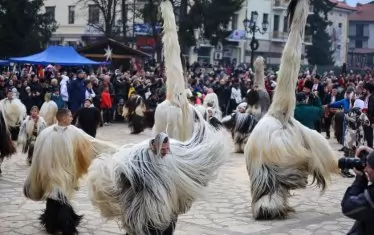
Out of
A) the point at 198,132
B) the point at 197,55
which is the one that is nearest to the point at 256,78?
the point at 198,132

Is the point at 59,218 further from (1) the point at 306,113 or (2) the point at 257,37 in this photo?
(2) the point at 257,37

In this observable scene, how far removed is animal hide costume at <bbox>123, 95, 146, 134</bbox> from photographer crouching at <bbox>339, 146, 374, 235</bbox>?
14.8 meters

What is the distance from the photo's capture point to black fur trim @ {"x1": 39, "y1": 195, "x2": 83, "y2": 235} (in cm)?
787

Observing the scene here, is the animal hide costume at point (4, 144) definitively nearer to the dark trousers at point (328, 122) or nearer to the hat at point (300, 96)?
the hat at point (300, 96)

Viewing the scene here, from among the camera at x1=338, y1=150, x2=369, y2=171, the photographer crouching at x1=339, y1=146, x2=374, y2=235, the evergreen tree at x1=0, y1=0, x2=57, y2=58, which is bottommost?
the photographer crouching at x1=339, y1=146, x2=374, y2=235

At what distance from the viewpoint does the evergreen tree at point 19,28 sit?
33156 millimetres

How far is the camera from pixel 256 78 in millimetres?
15016

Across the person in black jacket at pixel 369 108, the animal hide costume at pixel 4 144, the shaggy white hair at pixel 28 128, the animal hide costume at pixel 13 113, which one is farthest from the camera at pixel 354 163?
the animal hide costume at pixel 13 113

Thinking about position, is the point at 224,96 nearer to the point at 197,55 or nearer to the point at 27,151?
the point at 27,151

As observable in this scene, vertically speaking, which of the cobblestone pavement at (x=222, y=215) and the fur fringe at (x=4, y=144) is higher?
the fur fringe at (x=4, y=144)

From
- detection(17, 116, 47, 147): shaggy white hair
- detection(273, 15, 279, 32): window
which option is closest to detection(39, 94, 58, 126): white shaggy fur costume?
detection(17, 116, 47, 147): shaggy white hair

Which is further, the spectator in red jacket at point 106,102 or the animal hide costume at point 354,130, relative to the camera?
the spectator in red jacket at point 106,102

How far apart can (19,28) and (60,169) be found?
2748cm

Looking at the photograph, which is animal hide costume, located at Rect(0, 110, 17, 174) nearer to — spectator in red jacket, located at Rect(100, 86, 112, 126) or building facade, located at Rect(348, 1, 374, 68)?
spectator in red jacket, located at Rect(100, 86, 112, 126)
